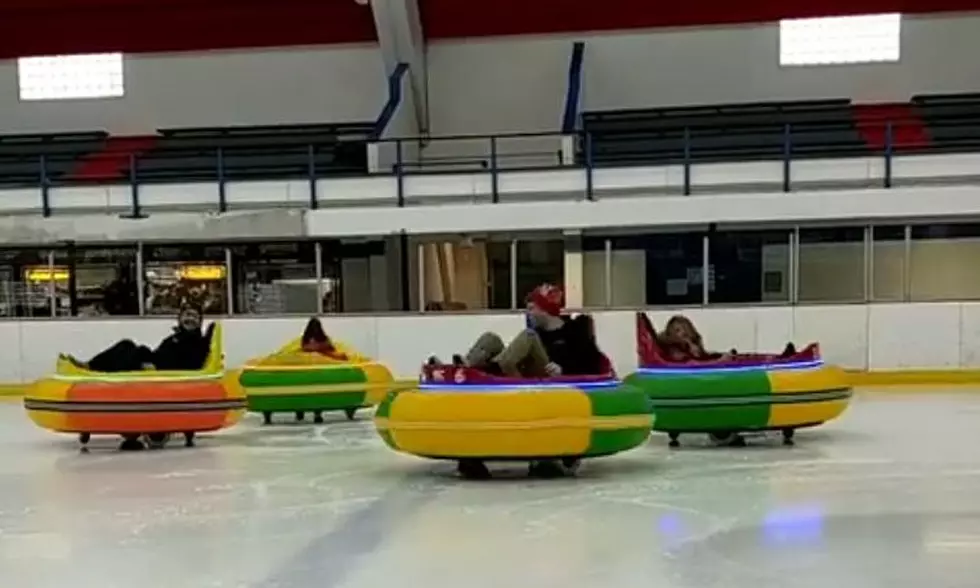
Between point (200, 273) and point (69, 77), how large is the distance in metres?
6.54

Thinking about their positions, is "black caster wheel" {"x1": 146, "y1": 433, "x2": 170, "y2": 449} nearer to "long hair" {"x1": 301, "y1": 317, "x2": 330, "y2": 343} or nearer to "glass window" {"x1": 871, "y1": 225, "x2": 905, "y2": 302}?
"long hair" {"x1": 301, "y1": 317, "x2": 330, "y2": 343}

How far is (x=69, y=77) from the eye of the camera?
20.2 metres

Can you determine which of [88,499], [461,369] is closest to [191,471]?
[88,499]

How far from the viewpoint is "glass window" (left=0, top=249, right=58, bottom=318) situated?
16016mm

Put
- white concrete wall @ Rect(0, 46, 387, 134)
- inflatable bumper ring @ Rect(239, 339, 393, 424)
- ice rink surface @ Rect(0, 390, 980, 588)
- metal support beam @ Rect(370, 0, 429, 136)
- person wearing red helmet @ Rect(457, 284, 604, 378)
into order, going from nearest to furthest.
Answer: ice rink surface @ Rect(0, 390, 980, 588), person wearing red helmet @ Rect(457, 284, 604, 378), inflatable bumper ring @ Rect(239, 339, 393, 424), metal support beam @ Rect(370, 0, 429, 136), white concrete wall @ Rect(0, 46, 387, 134)

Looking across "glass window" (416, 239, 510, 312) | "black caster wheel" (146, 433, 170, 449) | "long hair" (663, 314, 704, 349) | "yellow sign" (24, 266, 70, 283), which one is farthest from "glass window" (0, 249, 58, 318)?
"long hair" (663, 314, 704, 349)

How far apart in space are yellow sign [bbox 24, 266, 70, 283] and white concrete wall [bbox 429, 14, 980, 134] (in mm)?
6308

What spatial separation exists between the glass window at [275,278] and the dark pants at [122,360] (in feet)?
21.0

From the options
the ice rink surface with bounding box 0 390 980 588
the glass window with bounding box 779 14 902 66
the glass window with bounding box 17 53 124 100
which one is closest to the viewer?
the ice rink surface with bounding box 0 390 980 588

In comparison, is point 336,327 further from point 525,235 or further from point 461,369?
point 461,369

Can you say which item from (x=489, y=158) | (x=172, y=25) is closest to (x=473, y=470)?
(x=489, y=158)

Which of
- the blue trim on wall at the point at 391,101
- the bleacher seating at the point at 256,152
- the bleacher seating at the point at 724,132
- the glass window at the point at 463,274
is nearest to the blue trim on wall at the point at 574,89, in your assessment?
the bleacher seating at the point at 724,132

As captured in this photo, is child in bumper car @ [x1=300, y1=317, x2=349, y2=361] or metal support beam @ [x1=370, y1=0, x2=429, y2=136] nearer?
child in bumper car @ [x1=300, y1=317, x2=349, y2=361]

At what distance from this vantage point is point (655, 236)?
1505 cm
